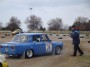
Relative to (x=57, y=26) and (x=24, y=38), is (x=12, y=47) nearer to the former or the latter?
(x=24, y=38)

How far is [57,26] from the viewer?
133500 mm

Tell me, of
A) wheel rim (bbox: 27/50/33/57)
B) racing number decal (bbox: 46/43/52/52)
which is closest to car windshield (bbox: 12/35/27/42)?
wheel rim (bbox: 27/50/33/57)

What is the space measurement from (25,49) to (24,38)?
0.98 meters

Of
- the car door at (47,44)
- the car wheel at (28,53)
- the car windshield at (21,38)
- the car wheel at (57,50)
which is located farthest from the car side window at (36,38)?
the car wheel at (57,50)

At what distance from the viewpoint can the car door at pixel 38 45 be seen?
58.6 feet

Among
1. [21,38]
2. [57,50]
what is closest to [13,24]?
[57,50]

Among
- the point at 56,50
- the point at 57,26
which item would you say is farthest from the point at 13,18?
the point at 56,50

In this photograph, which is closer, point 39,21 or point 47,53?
point 47,53

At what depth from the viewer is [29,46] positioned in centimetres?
1733

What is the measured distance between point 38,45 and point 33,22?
10609cm

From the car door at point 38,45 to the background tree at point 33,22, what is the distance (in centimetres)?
10030

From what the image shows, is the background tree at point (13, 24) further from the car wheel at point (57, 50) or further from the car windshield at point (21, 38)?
the car windshield at point (21, 38)

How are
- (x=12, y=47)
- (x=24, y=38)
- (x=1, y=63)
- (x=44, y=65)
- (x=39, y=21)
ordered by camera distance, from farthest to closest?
(x=39, y=21)
(x=24, y=38)
(x=12, y=47)
(x=44, y=65)
(x=1, y=63)

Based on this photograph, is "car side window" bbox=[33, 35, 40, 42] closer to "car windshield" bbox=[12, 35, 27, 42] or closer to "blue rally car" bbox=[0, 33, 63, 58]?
"blue rally car" bbox=[0, 33, 63, 58]
